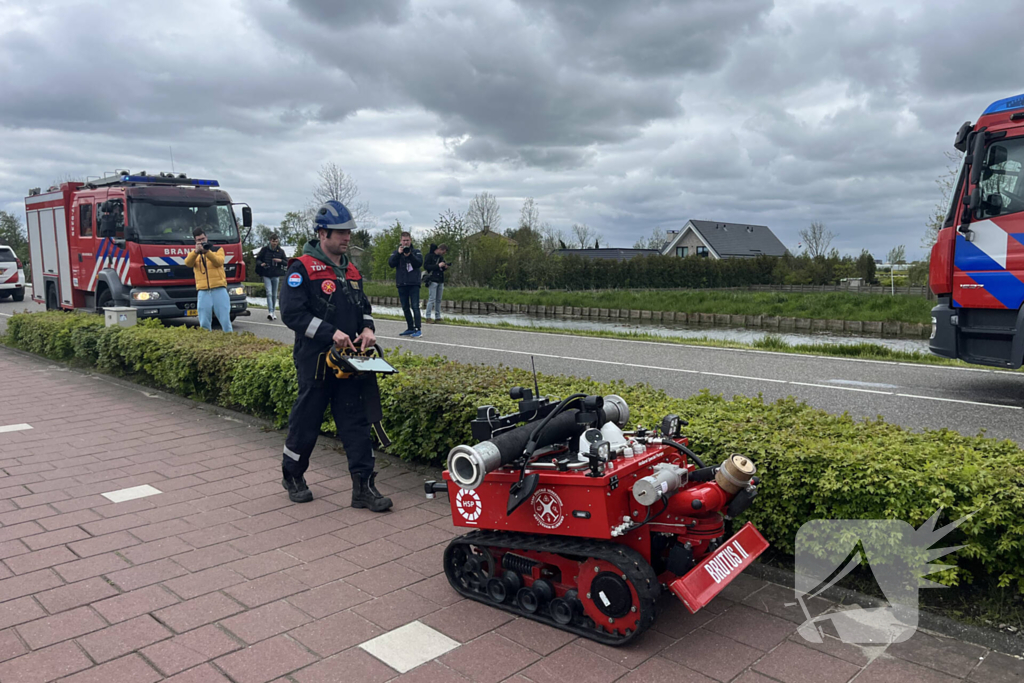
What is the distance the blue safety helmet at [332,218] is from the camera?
506 cm

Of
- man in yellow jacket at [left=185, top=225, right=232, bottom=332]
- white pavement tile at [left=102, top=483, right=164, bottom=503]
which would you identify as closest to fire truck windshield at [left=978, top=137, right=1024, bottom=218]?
white pavement tile at [left=102, top=483, right=164, bottom=503]

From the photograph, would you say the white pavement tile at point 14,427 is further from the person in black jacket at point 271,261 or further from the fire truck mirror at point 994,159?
the person in black jacket at point 271,261

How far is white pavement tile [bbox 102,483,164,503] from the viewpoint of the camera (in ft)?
17.5

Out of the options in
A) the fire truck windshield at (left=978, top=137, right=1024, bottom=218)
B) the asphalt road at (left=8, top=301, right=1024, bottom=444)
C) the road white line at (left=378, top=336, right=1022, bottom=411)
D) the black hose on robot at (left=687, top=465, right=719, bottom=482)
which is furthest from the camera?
the road white line at (left=378, top=336, right=1022, bottom=411)

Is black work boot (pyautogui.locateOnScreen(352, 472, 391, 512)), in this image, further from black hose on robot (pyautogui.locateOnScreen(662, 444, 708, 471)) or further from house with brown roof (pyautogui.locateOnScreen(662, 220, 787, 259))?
house with brown roof (pyautogui.locateOnScreen(662, 220, 787, 259))

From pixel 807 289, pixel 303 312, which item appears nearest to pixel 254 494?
pixel 303 312

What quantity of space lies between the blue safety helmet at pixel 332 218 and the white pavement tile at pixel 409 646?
274 centimetres

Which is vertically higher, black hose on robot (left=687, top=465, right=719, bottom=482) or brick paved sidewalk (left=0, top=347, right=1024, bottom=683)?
black hose on robot (left=687, top=465, right=719, bottom=482)

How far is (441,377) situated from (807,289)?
125 feet

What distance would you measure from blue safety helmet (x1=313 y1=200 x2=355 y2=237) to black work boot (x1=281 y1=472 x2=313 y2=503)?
1.75 m

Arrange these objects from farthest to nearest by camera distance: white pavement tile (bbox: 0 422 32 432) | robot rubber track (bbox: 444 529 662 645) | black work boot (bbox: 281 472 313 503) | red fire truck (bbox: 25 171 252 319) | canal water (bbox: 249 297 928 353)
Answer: canal water (bbox: 249 297 928 353) < red fire truck (bbox: 25 171 252 319) < white pavement tile (bbox: 0 422 32 432) < black work boot (bbox: 281 472 313 503) < robot rubber track (bbox: 444 529 662 645)

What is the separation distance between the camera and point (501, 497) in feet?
11.9

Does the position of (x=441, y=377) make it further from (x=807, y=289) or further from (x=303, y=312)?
(x=807, y=289)

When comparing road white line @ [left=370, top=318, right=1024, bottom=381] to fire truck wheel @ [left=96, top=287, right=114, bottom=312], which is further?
fire truck wheel @ [left=96, top=287, right=114, bottom=312]
